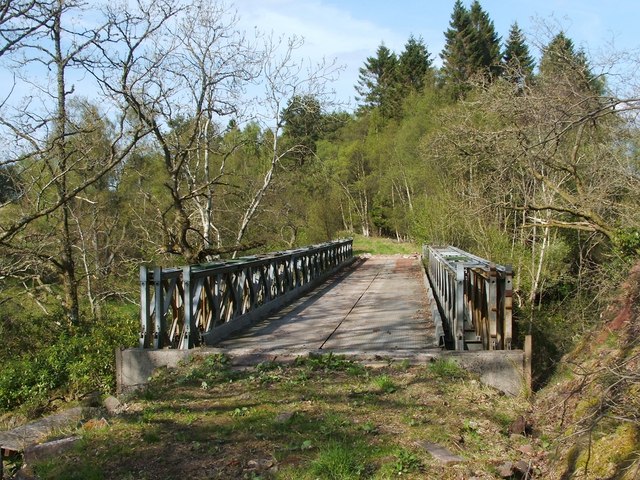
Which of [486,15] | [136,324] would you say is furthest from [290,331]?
[486,15]

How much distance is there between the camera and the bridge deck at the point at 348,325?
7.62 metres

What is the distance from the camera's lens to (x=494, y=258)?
22.1m

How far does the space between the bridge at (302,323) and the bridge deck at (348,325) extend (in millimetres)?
16

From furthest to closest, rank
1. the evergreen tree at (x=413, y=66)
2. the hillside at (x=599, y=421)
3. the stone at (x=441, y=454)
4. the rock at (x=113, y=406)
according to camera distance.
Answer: the evergreen tree at (x=413, y=66)
the rock at (x=113, y=406)
the stone at (x=441, y=454)
the hillside at (x=599, y=421)

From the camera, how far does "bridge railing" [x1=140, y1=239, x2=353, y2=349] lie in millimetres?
7355

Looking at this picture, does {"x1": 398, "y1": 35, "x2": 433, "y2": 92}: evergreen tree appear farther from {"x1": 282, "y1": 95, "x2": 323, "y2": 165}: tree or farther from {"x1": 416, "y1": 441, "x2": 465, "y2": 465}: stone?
{"x1": 416, "y1": 441, "x2": 465, "y2": 465}: stone

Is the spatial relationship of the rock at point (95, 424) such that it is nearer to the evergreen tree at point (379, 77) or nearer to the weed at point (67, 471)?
the weed at point (67, 471)

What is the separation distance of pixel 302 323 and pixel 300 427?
16.1 ft

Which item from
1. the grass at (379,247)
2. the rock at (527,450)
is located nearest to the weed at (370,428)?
the rock at (527,450)

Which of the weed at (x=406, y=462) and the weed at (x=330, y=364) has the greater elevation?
the weed at (x=330, y=364)

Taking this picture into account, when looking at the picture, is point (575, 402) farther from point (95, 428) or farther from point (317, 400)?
point (95, 428)

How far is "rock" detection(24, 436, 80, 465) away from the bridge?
2.30 meters

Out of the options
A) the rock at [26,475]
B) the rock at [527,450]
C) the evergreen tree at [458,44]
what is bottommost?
the rock at [527,450]

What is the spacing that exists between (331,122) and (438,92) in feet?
92.9
